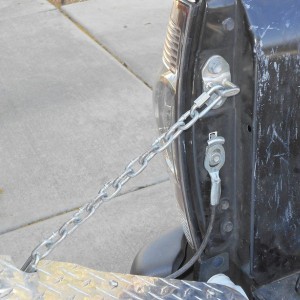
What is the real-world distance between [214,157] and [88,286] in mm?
458

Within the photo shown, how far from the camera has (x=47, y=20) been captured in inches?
241

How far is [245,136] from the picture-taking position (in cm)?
169

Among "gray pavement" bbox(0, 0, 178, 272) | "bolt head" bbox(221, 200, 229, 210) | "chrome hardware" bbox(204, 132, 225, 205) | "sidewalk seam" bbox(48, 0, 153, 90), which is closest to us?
"chrome hardware" bbox(204, 132, 225, 205)

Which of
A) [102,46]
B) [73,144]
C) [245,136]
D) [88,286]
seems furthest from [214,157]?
[102,46]

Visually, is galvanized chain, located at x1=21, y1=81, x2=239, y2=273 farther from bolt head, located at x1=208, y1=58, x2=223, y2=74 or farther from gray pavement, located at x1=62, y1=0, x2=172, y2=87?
gray pavement, located at x1=62, y1=0, x2=172, y2=87

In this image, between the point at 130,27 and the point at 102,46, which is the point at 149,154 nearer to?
the point at 102,46

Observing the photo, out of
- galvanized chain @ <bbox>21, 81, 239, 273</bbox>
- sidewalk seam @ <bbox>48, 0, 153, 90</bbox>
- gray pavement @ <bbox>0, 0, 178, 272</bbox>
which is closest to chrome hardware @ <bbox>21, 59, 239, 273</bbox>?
galvanized chain @ <bbox>21, 81, 239, 273</bbox>

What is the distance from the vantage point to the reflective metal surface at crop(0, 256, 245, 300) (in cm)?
155

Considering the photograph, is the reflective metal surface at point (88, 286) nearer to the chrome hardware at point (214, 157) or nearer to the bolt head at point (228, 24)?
the chrome hardware at point (214, 157)

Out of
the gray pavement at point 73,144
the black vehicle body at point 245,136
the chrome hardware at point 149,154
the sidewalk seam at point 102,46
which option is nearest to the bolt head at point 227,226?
the black vehicle body at point 245,136

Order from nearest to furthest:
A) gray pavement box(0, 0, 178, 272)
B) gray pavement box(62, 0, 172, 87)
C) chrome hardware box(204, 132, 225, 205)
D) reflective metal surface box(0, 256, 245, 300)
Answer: reflective metal surface box(0, 256, 245, 300)
chrome hardware box(204, 132, 225, 205)
gray pavement box(0, 0, 178, 272)
gray pavement box(62, 0, 172, 87)

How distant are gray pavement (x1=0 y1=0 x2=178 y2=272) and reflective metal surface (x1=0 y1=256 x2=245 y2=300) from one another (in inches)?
59.2

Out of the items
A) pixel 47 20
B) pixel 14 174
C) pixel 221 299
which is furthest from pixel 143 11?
pixel 221 299

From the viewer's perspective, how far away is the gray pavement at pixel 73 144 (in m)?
3.39
